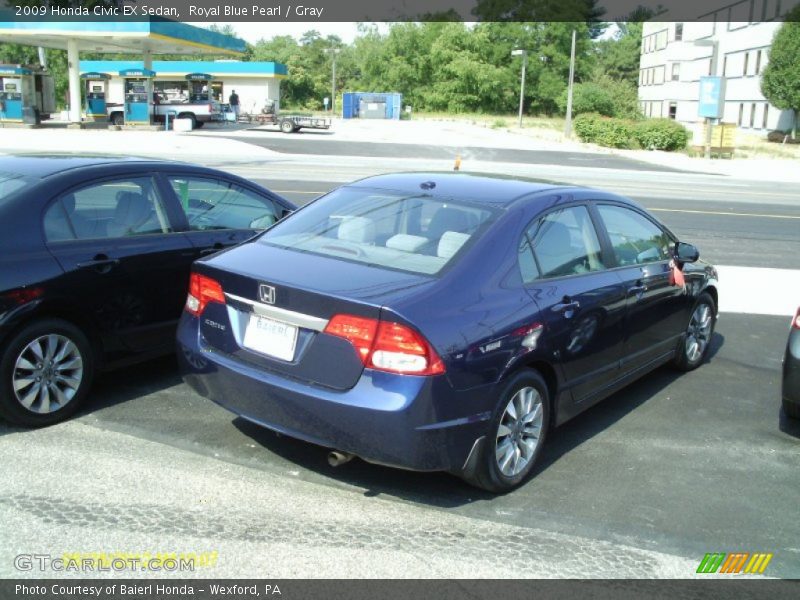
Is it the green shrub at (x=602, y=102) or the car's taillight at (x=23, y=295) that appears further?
the green shrub at (x=602, y=102)

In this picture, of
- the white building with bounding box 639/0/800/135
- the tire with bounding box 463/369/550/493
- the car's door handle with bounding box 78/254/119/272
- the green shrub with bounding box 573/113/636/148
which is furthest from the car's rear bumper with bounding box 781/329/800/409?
the green shrub with bounding box 573/113/636/148

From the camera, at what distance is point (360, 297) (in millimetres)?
3789

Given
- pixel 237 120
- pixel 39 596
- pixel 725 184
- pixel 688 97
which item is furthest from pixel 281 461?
pixel 688 97

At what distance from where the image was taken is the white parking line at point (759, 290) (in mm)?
8773

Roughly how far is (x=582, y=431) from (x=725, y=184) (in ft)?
78.0

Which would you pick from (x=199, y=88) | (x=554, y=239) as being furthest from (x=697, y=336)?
(x=199, y=88)

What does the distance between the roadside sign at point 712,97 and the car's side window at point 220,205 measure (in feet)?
115

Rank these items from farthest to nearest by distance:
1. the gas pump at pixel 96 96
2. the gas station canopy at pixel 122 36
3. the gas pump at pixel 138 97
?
1. the gas pump at pixel 96 96
2. the gas pump at pixel 138 97
3. the gas station canopy at pixel 122 36

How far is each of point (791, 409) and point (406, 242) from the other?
2.87m

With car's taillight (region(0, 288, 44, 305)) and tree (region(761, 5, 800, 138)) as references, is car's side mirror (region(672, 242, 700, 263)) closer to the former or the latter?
car's taillight (region(0, 288, 44, 305))

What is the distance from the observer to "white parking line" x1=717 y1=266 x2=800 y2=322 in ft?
28.8

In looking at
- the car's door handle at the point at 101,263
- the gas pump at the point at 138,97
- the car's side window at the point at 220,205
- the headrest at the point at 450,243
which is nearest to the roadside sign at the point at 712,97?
the gas pump at the point at 138,97

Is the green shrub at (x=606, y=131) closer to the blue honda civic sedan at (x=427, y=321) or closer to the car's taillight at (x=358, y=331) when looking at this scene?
the blue honda civic sedan at (x=427, y=321)

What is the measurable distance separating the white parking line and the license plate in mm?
6283
